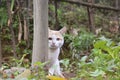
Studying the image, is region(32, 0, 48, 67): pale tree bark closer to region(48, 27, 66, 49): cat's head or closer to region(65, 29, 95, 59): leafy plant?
region(48, 27, 66, 49): cat's head

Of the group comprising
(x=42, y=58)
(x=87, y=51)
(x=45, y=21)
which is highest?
(x=45, y=21)

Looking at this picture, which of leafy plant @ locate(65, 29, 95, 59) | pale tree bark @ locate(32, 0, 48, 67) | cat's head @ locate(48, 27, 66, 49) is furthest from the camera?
leafy plant @ locate(65, 29, 95, 59)

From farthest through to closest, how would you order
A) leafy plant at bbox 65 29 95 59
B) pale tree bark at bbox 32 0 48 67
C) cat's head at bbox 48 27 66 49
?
leafy plant at bbox 65 29 95 59 → cat's head at bbox 48 27 66 49 → pale tree bark at bbox 32 0 48 67

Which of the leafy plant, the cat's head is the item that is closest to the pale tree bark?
the cat's head

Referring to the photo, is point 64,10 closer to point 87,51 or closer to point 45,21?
point 87,51

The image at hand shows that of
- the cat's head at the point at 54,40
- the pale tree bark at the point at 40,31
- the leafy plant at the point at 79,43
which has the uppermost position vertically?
the pale tree bark at the point at 40,31

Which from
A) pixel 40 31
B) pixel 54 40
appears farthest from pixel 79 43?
pixel 40 31

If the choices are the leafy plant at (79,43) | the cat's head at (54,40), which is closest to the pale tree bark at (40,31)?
the cat's head at (54,40)

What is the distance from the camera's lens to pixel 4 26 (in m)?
6.45

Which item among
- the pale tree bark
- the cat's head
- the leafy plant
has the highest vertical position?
the pale tree bark

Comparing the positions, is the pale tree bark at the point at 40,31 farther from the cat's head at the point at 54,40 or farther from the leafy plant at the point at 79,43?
the leafy plant at the point at 79,43

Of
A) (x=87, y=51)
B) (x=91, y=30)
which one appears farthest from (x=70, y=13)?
(x=87, y=51)

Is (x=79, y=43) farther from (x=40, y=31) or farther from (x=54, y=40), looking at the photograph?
(x=40, y=31)

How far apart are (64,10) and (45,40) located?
188 inches
